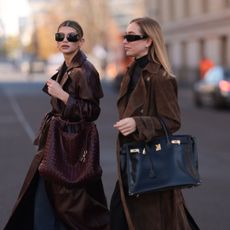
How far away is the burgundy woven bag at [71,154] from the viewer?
5273 mm

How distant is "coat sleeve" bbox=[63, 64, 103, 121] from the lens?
5.29m

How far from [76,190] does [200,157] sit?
275 inches

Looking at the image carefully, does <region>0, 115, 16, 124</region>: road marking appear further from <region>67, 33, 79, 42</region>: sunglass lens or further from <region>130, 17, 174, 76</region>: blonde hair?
<region>130, 17, 174, 76</region>: blonde hair

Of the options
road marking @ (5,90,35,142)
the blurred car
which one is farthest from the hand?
the blurred car

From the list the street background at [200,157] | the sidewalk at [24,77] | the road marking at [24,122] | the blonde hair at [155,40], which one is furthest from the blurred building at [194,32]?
the blonde hair at [155,40]

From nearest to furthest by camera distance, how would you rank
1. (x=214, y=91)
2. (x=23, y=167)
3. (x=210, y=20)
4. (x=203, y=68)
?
(x=23, y=167), (x=214, y=91), (x=203, y=68), (x=210, y=20)

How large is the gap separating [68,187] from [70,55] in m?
0.98

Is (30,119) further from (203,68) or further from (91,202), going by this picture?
(203,68)

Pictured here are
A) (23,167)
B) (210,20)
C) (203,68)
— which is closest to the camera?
(23,167)

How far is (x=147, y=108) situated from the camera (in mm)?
4875

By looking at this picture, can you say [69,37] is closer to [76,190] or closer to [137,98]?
[137,98]

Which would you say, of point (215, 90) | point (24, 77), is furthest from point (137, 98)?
point (24, 77)

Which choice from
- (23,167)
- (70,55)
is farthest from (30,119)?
(70,55)

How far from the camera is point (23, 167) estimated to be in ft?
35.4
